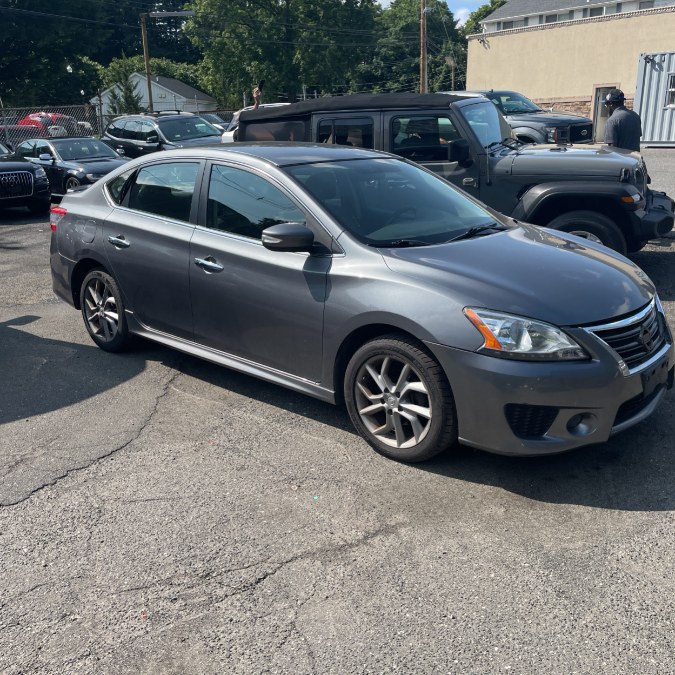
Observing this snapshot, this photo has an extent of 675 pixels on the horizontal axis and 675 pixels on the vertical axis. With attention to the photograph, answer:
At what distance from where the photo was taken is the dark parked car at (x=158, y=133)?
18.1 metres

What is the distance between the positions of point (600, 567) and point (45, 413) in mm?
3646

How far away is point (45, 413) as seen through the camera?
5.19m

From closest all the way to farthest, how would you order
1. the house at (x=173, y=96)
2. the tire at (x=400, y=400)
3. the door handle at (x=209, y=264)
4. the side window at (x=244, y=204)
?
1. the tire at (x=400, y=400)
2. the side window at (x=244, y=204)
3. the door handle at (x=209, y=264)
4. the house at (x=173, y=96)

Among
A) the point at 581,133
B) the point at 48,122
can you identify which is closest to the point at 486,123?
the point at 581,133

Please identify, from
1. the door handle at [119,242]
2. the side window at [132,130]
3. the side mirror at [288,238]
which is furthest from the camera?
the side window at [132,130]

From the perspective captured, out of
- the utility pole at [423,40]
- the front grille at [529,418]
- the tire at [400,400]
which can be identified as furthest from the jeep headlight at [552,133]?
the utility pole at [423,40]

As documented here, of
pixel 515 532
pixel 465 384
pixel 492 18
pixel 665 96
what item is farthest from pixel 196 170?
pixel 492 18

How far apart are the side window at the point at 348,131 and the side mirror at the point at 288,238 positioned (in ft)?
12.3

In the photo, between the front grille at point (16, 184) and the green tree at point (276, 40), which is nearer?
the front grille at point (16, 184)

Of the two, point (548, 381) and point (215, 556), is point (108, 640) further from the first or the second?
point (548, 381)

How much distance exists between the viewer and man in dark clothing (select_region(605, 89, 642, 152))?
9.96 meters

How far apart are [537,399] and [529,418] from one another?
0.12 m

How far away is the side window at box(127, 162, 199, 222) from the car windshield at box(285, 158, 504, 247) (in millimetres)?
883

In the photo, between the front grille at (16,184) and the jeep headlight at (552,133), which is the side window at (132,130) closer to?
the front grille at (16,184)
